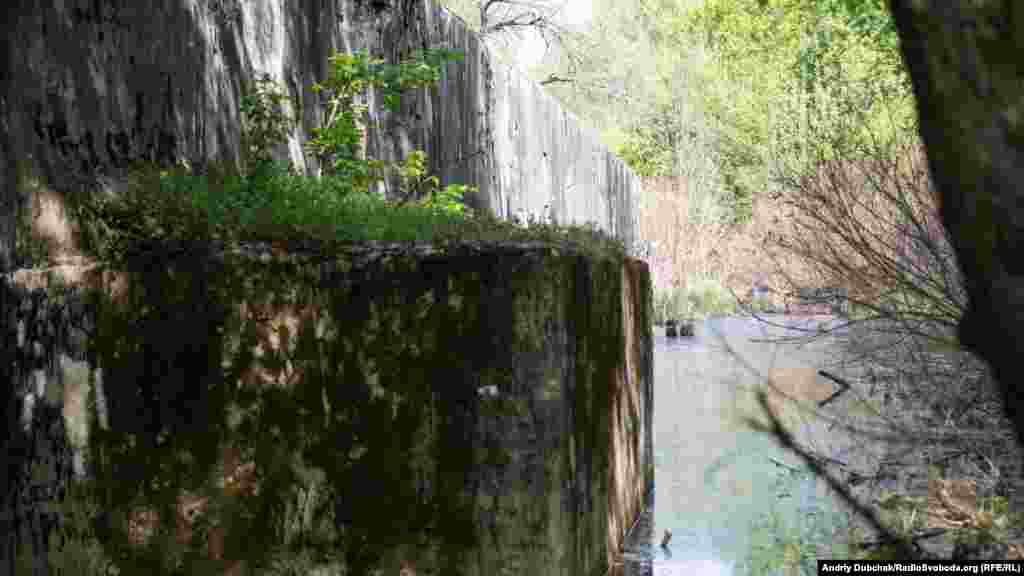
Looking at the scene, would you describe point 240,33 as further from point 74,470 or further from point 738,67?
point 738,67

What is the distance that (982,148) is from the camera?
113cm

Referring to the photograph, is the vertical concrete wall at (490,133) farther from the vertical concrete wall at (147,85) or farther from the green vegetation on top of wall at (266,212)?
the green vegetation on top of wall at (266,212)

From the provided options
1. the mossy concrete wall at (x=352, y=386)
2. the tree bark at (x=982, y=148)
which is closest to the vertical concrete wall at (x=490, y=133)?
the mossy concrete wall at (x=352, y=386)

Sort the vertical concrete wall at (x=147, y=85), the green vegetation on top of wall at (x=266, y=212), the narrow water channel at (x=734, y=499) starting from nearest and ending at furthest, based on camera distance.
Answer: the green vegetation on top of wall at (x=266, y=212) < the vertical concrete wall at (x=147, y=85) < the narrow water channel at (x=734, y=499)

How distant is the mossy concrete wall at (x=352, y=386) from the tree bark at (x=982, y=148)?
2.90m

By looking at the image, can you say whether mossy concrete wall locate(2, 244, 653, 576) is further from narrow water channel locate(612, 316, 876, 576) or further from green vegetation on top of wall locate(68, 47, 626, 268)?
narrow water channel locate(612, 316, 876, 576)

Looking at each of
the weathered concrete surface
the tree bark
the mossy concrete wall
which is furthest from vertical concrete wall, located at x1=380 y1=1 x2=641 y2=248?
the tree bark

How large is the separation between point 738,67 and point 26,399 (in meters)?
29.0

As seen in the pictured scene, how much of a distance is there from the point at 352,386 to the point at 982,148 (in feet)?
9.84

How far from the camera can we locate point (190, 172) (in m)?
4.64

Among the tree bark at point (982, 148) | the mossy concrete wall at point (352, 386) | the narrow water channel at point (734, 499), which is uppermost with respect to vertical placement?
the tree bark at point (982, 148)

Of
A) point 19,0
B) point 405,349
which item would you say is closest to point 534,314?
point 405,349

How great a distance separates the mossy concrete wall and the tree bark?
2905mm

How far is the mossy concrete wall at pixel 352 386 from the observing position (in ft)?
13.0
